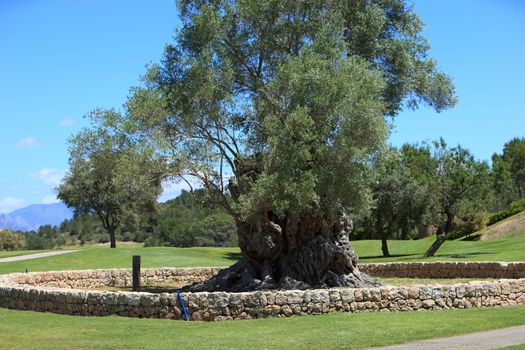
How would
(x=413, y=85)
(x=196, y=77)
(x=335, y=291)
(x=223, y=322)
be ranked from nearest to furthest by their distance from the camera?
(x=223, y=322)
(x=335, y=291)
(x=196, y=77)
(x=413, y=85)

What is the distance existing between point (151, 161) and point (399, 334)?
445 inches

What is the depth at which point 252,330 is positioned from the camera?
15.2 metres

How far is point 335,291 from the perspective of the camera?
18.2 m

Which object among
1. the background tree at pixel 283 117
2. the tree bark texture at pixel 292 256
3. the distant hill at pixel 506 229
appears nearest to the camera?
the background tree at pixel 283 117

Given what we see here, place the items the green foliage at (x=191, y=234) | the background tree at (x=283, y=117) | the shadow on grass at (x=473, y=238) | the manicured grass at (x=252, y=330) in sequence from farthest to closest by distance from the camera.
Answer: the green foliage at (x=191, y=234), the shadow on grass at (x=473, y=238), the background tree at (x=283, y=117), the manicured grass at (x=252, y=330)

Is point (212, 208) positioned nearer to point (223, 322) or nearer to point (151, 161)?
point (151, 161)

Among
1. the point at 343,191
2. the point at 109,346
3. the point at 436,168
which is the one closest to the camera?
the point at 109,346

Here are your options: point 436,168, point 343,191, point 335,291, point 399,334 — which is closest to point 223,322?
point 335,291

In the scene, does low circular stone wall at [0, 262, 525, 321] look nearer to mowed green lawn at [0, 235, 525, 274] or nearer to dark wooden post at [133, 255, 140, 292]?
dark wooden post at [133, 255, 140, 292]

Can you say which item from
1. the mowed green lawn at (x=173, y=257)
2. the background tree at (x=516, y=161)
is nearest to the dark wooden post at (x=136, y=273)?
the mowed green lawn at (x=173, y=257)

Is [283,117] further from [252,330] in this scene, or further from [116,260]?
[116,260]

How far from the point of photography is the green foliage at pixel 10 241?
7450 cm

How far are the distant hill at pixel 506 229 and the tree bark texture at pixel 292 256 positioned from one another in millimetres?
37634

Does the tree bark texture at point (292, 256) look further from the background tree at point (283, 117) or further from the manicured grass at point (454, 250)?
the manicured grass at point (454, 250)
